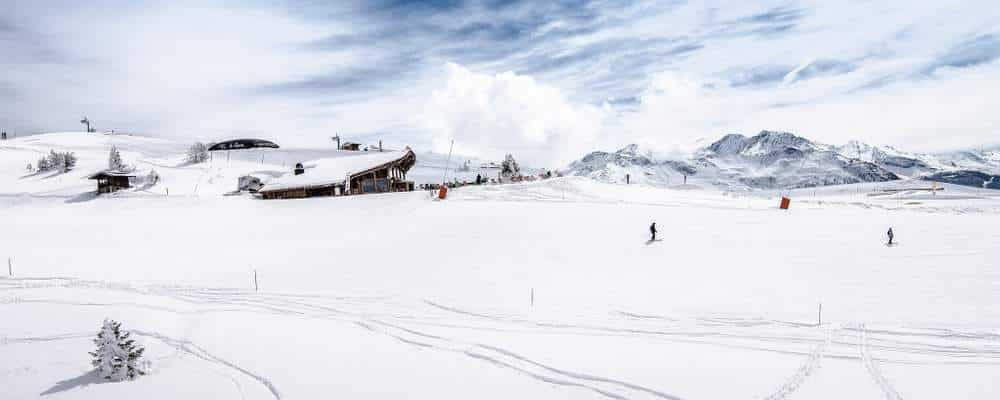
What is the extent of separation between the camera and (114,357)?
518 inches

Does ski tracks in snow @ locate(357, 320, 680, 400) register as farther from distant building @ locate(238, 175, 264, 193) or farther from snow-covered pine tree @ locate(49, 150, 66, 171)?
snow-covered pine tree @ locate(49, 150, 66, 171)

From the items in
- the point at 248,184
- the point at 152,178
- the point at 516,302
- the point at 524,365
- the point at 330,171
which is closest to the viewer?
the point at 524,365

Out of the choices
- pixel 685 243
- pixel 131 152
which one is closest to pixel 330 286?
pixel 685 243

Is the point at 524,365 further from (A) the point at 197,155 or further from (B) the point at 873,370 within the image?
(A) the point at 197,155

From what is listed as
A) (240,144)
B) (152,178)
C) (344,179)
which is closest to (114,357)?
(344,179)

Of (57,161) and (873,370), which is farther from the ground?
(57,161)

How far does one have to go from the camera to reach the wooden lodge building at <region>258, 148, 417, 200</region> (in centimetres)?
4697

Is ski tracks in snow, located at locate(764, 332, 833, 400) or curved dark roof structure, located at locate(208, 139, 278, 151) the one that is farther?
curved dark roof structure, located at locate(208, 139, 278, 151)

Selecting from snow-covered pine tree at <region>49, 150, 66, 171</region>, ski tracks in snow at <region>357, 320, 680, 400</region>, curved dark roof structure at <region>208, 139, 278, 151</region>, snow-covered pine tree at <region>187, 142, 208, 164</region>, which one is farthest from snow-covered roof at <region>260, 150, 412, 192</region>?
curved dark roof structure at <region>208, 139, 278, 151</region>

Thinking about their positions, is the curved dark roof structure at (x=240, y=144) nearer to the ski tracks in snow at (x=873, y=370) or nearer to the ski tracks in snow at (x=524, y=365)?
the ski tracks in snow at (x=524, y=365)

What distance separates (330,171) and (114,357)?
38003mm

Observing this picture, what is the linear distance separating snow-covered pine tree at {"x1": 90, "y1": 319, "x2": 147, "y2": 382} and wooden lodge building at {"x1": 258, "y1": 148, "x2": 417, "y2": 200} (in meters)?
34.0

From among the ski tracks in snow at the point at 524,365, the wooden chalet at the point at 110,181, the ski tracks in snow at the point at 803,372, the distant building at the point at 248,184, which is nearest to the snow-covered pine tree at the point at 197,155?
the distant building at the point at 248,184

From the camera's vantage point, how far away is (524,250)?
28531 millimetres
